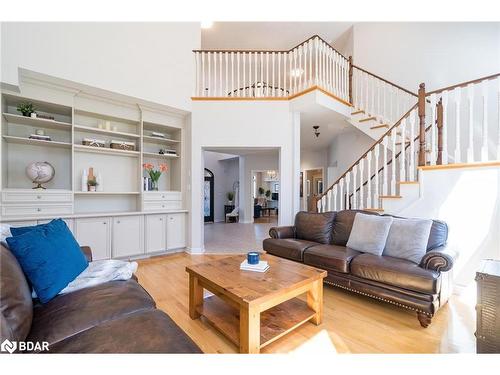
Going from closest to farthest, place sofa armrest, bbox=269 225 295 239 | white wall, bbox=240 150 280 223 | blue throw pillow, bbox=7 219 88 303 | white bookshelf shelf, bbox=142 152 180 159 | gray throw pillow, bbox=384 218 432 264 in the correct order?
blue throw pillow, bbox=7 219 88 303 < gray throw pillow, bbox=384 218 432 264 < sofa armrest, bbox=269 225 295 239 < white bookshelf shelf, bbox=142 152 180 159 < white wall, bbox=240 150 280 223

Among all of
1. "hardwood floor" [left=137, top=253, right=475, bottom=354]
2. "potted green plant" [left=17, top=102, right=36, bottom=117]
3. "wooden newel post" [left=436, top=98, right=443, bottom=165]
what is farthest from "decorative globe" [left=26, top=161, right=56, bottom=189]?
"wooden newel post" [left=436, top=98, right=443, bottom=165]

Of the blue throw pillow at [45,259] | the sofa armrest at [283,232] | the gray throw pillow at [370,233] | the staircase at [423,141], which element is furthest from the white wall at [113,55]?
the gray throw pillow at [370,233]

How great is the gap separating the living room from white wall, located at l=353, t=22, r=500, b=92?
3cm

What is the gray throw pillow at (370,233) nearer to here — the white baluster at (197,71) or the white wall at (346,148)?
the white wall at (346,148)

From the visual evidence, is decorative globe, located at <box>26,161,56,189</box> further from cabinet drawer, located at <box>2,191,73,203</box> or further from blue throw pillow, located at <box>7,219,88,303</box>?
blue throw pillow, located at <box>7,219,88,303</box>

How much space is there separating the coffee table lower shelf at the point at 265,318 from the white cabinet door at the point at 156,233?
84.8 inches

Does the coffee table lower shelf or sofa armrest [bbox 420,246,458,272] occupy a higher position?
sofa armrest [bbox 420,246,458,272]

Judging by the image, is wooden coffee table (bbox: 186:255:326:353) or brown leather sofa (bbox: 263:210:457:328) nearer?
wooden coffee table (bbox: 186:255:326:353)

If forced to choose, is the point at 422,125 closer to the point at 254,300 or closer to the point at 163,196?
the point at 254,300

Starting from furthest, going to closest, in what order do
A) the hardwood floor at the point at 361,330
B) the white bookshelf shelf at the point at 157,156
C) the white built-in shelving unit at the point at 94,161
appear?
the white bookshelf shelf at the point at 157,156 < the white built-in shelving unit at the point at 94,161 < the hardwood floor at the point at 361,330

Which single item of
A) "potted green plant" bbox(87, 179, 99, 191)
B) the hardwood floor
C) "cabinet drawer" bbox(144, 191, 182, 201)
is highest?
"potted green plant" bbox(87, 179, 99, 191)

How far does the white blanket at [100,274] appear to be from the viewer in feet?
5.09

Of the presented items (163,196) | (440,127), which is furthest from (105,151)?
(440,127)

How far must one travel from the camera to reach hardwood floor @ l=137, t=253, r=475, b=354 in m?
1.63
